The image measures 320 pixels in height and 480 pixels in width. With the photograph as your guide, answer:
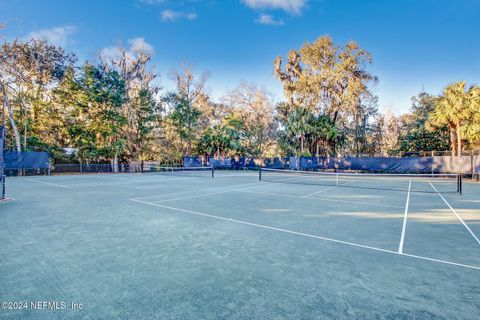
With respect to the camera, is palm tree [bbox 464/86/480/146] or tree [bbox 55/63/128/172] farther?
tree [bbox 55/63/128/172]

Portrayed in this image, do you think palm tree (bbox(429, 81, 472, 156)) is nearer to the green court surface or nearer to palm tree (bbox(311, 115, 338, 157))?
palm tree (bbox(311, 115, 338, 157))

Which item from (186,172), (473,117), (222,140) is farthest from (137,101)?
(473,117)

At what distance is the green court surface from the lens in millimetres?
2646

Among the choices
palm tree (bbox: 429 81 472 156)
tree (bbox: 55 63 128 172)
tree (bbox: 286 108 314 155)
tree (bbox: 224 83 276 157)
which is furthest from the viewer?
tree (bbox: 224 83 276 157)

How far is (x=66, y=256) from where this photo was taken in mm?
3980

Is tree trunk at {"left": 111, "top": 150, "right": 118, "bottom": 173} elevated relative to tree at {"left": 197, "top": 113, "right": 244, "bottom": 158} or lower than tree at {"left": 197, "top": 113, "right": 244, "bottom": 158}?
lower

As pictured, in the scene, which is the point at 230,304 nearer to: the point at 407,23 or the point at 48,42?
the point at 407,23

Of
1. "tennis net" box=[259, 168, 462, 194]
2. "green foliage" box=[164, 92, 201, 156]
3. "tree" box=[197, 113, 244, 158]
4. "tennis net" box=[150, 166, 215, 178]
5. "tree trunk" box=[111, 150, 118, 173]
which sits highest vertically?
"green foliage" box=[164, 92, 201, 156]

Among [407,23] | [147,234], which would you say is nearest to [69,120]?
[147,234]

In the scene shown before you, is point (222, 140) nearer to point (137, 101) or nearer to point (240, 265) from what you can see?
point (137, 101)

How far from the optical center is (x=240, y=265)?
3.69 metres

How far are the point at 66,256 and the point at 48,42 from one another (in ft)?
107

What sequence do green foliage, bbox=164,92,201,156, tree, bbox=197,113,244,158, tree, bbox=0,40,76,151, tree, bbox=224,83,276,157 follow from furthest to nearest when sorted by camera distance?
1. tree, bbox=224,83,276,157
2. tree, bbox=197,113,244,158
3. green foliage, bbox=164,92,201,156
4. tree, bbox=0,40,76,151

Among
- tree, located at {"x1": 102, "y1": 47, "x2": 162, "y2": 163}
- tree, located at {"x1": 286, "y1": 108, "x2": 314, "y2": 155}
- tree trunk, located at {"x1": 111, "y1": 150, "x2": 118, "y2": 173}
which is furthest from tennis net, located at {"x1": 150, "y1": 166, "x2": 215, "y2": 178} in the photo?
tree, located at {"x1": 286, "y1": 108, "x2": 314, "y2": 155}
